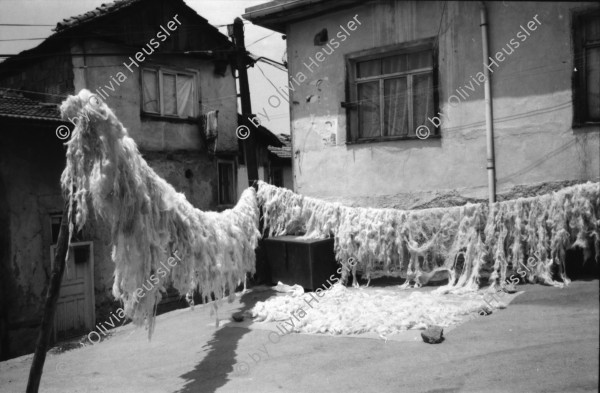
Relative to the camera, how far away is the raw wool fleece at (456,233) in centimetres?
613

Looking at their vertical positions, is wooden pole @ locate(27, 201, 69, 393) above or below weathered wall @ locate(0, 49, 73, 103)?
below

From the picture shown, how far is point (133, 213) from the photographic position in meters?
4.37

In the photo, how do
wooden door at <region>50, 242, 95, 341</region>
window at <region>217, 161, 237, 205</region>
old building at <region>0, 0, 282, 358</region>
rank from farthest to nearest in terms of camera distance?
window at <region>217, 161, 237, 205</region> < wooden door at <region>50, 242, 95, 341</region> < old building at <region>0, 0, 282, 358</region>

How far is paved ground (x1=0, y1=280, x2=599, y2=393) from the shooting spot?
3941 mm

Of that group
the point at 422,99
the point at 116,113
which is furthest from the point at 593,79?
the point at 116,113

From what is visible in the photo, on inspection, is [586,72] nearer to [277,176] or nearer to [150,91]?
[150,91]

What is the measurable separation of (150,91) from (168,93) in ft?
1.90

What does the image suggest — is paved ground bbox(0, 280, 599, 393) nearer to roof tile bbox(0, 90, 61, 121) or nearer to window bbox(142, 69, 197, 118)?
roof tile bbox(0, 90, 61, 121)

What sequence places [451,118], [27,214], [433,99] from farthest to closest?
[27,214] < [433,99] < [451,118]

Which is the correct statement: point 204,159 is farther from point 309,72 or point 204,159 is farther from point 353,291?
point 353,291

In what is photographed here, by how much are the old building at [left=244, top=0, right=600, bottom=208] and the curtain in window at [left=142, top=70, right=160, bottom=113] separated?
192 inches

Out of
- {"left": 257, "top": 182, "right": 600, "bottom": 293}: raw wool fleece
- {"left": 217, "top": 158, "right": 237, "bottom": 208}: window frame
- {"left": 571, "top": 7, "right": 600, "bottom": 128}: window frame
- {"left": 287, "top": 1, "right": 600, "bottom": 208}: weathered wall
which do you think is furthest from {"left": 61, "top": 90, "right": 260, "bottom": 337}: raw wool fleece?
{"left": 217, "top": 158, "right": 237, "bottom": 208}: window frame

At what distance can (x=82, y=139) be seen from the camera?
4062mm

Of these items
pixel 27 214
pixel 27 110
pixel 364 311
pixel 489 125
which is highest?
pixel 27 110
